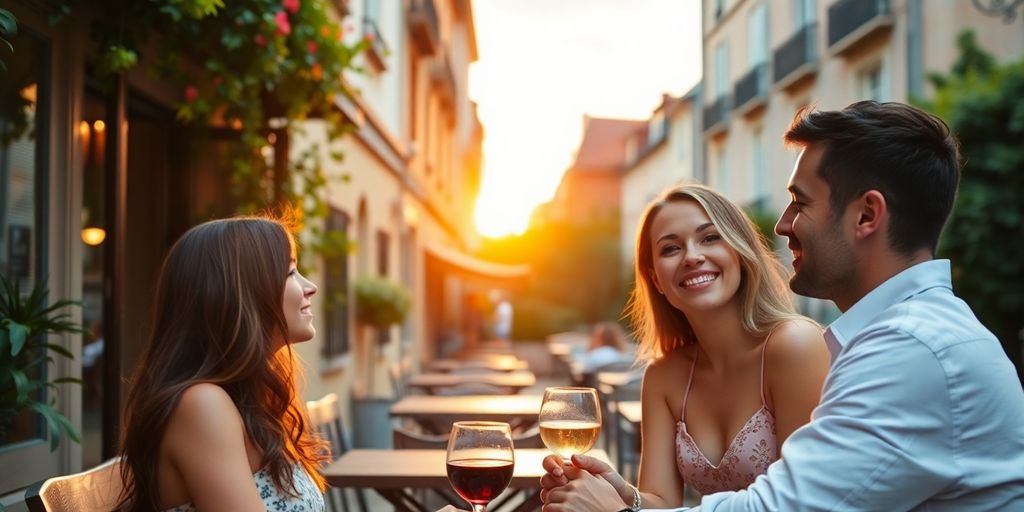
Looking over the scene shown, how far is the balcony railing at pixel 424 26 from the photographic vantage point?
14.4m

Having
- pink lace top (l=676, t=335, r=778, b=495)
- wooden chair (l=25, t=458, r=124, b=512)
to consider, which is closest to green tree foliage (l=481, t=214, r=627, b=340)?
pink lace top (l=676, t=335, r=778, b=495)

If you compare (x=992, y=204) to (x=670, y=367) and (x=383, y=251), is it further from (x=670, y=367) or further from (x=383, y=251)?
(x=670, y=367)

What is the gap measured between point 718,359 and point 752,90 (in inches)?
784

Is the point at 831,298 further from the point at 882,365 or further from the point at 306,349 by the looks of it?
the point at 306,349

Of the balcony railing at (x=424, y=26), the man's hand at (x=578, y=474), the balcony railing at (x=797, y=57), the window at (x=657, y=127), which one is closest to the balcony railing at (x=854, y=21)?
the balcony railing at (x=797, y=57)

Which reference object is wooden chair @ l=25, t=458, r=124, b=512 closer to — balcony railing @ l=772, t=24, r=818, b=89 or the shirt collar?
the shirt collar

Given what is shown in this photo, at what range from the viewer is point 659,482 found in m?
2.76

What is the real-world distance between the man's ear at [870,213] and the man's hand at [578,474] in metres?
0.75

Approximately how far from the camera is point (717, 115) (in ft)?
80.6

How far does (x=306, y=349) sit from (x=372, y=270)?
12.2 feet

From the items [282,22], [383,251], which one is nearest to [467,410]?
[282,22]

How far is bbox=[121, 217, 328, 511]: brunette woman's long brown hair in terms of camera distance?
226 centimetres

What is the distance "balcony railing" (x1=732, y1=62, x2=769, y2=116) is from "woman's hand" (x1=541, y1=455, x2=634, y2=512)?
65.2 ft

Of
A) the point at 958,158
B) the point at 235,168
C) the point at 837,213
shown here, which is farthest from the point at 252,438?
the point at 235,168
